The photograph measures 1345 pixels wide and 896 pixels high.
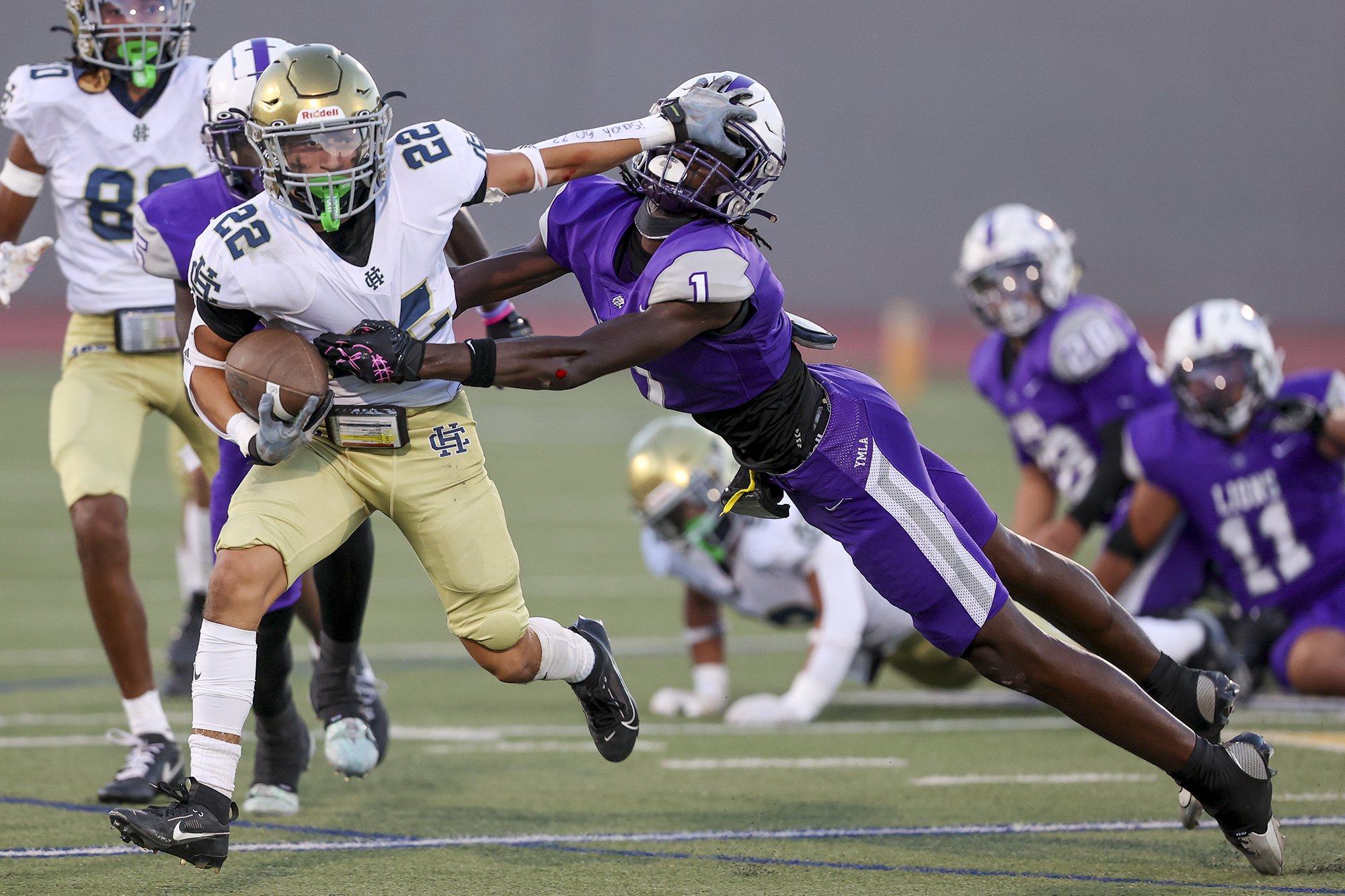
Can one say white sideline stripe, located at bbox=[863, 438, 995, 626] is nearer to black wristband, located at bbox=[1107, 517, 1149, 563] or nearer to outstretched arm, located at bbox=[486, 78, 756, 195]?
outstretched arm, located at bbox=[486, 78, 756, 195]

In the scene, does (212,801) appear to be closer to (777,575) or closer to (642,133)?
(642,133)

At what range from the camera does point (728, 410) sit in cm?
377

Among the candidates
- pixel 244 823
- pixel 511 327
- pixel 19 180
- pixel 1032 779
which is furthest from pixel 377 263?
pixel 1032 779

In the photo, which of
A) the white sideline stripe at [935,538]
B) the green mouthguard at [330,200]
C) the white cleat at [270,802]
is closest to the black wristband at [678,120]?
the green mouthguard at [330,200]

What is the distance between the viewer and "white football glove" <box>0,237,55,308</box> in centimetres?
471

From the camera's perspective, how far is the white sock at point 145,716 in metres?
4.57

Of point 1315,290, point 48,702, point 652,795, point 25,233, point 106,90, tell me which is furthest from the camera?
point 1315,290

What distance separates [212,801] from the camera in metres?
3.31

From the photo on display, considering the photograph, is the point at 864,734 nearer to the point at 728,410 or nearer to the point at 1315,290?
the point at 728,410

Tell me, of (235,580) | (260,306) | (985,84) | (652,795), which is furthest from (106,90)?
(985,84)

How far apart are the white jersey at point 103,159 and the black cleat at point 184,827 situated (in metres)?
2.11

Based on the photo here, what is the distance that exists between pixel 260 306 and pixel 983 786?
255 centimetres

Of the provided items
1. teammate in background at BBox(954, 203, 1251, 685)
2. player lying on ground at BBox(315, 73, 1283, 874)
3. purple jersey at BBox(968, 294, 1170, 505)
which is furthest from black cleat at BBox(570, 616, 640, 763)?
purple jersey at BBox(968, 294, 1170, 505)

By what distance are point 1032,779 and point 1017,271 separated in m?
2.73
